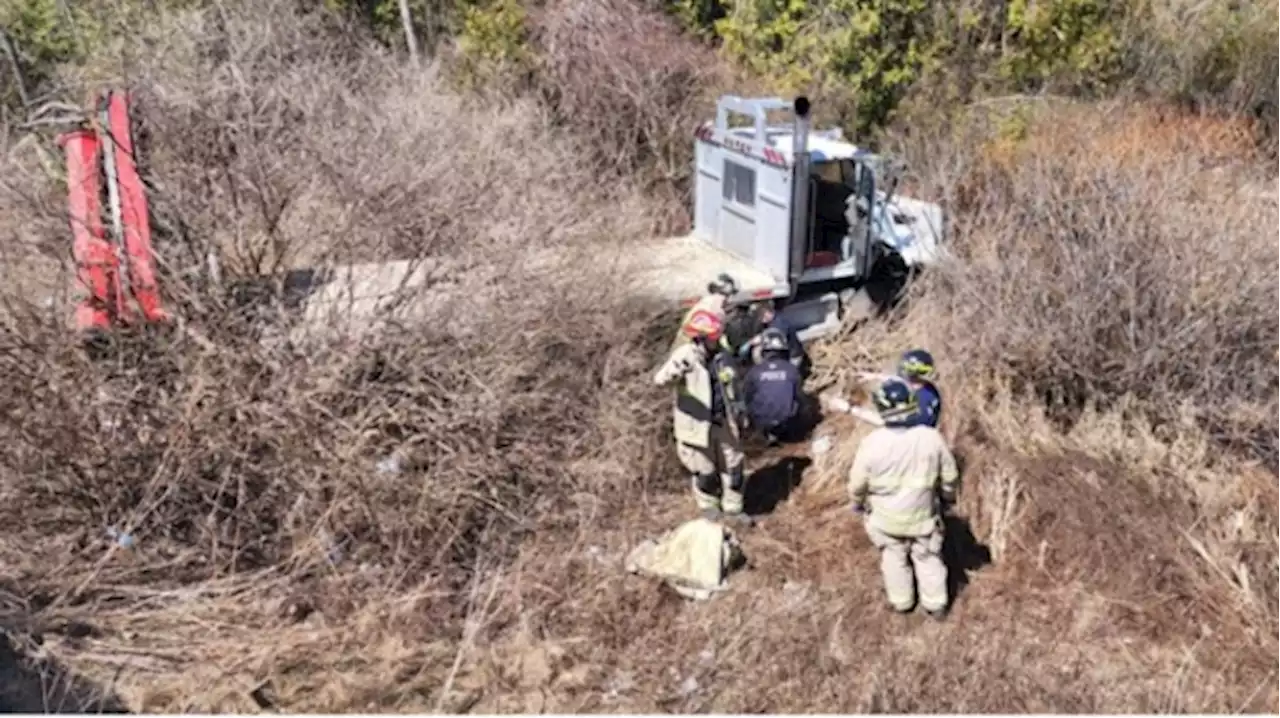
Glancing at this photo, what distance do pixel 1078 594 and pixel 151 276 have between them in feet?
19.2

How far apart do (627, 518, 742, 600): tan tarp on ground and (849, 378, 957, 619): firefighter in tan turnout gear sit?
2.92 feet

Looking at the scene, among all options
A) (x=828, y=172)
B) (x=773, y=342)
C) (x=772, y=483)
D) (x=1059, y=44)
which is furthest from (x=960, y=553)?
(x=1059, y=44)

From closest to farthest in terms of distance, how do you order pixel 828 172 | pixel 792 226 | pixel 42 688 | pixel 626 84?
pixel 42 688 → pixel 792 226 → pixel 828 172 → pixel 626 84

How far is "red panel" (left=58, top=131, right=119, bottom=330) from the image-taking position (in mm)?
7250

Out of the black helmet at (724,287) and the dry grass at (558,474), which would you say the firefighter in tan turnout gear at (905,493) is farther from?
the black helmet at (724,287)

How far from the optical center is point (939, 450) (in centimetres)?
659

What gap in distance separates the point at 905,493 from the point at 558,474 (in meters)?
2.41

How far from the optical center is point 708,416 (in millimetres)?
7672

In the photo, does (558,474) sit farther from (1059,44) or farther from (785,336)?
(1059,44)

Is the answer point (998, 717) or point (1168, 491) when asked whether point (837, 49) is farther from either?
point (998, 717)

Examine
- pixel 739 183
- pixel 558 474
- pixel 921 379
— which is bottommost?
pixel 558 474

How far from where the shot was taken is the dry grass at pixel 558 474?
251 inches

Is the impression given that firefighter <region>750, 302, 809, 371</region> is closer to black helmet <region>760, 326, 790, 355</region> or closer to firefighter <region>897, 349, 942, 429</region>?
black helmet <region>760, 326, 790, 355</region>

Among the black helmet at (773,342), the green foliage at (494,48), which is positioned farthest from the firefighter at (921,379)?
the green foliage at (494,48)
